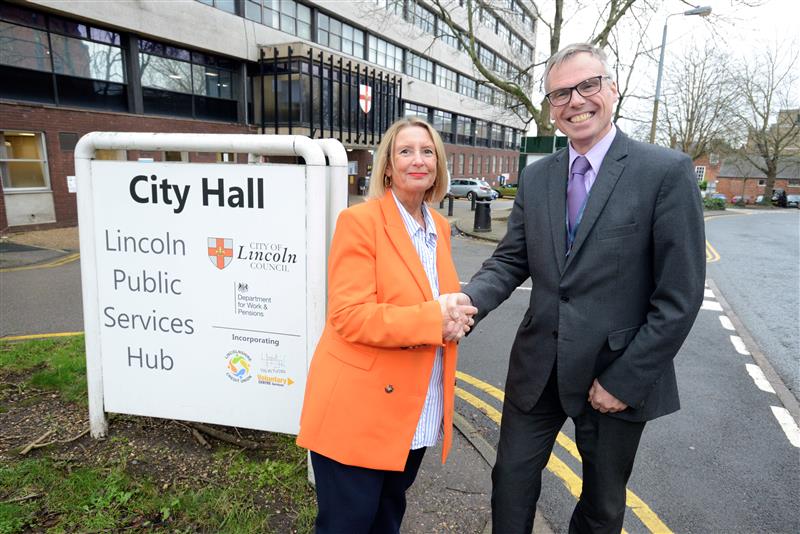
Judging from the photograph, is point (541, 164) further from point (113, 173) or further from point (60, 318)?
point (60, 318)

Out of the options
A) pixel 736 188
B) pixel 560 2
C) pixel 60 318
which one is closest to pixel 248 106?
pixel 560 2

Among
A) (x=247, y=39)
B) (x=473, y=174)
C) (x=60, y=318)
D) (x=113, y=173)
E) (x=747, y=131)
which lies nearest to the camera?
(x=113, y=173)

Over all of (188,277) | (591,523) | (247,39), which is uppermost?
(247,39)

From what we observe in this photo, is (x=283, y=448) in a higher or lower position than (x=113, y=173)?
lower

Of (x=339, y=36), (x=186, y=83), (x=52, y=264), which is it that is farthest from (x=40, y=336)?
(x=339, y=36)

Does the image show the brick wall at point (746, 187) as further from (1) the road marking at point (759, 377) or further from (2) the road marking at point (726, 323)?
(1) the road marking at point (759, 377)

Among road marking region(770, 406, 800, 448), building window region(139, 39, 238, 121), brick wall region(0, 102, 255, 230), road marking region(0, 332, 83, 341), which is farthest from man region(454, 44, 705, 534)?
building window region(139, 39, 238, 121)

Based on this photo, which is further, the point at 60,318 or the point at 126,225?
the point at 60,318

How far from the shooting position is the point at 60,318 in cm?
618

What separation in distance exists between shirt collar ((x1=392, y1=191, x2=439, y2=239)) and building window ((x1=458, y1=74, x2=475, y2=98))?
4547 cm

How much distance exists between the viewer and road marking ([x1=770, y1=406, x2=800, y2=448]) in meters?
3.80

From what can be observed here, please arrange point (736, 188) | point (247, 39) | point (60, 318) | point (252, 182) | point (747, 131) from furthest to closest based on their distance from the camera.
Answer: point (736, 188) < point (747, 131) < point (247, 39) < point (60, 318) < point (252, 182)

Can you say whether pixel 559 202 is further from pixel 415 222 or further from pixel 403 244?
pixel 403 244

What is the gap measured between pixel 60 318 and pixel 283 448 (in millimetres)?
4709
